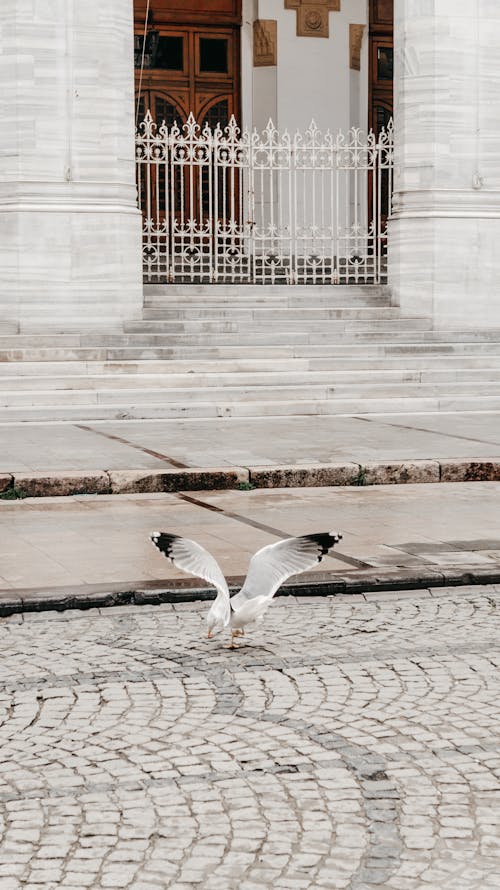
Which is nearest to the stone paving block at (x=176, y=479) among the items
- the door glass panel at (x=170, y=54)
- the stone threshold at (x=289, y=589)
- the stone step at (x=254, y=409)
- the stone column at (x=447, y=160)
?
the stone threshold at (x=289, y=589)

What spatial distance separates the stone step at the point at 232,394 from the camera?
14.2 meters

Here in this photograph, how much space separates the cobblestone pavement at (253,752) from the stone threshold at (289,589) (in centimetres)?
12

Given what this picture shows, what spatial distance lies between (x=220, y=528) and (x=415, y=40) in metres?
10.6

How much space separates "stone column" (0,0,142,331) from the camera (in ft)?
52.0

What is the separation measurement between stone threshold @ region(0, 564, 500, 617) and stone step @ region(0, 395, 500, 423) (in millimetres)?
6983

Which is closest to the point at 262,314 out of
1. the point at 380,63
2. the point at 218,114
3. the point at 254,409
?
the point at 254,409

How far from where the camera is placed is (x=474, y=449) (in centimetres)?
1149

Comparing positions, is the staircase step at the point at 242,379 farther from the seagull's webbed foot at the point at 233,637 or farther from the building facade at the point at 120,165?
the seagull's webbed foot at the point at 233,637

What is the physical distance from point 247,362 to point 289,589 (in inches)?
334

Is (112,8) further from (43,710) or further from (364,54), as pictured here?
(43,710)

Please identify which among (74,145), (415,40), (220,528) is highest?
(415,40)

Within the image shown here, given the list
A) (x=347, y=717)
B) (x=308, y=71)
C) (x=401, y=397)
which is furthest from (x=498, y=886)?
(x=308, y=71)

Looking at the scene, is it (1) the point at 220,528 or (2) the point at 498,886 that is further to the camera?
(1) the point at 220,528

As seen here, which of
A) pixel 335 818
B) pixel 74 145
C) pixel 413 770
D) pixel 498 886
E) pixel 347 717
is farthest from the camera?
pixel 74 145
